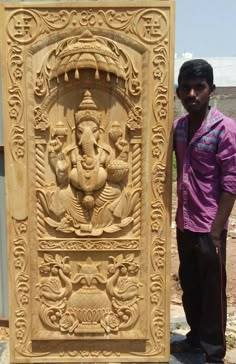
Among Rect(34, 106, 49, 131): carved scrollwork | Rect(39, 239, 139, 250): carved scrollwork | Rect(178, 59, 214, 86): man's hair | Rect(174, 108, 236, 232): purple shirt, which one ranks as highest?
Rect(178, 59, 214, 86): man's hair

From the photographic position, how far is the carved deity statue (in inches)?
91.9

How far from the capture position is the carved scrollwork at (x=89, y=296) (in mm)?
2479

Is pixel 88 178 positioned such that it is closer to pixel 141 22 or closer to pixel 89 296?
pixel 89 296

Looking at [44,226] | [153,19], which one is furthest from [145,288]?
[153,19]

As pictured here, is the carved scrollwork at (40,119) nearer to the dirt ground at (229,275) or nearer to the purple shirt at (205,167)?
the purple shirt at (205,167)

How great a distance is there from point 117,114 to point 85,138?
0.22 meters

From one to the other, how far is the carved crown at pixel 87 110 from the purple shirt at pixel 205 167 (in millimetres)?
475

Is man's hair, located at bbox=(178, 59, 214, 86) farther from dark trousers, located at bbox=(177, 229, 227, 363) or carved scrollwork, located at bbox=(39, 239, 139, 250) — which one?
carved scrollwork, located at bbox=(39, 239, 139, 250)

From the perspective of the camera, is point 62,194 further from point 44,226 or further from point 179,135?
point 179,135

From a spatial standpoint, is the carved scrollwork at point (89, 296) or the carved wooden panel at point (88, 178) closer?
the carved wooden panel at point (88, 178)

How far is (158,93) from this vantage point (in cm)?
232

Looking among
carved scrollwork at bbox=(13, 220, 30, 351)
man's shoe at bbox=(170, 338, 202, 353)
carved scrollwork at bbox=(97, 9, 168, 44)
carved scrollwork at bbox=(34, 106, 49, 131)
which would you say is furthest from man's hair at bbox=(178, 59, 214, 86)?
man's shoe at bbox=(170, 338, 202, 353)

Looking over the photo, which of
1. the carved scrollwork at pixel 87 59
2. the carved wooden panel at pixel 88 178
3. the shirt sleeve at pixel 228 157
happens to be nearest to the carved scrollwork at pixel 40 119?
the carved wooden panel at pixel 88 178

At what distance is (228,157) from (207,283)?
719mm
